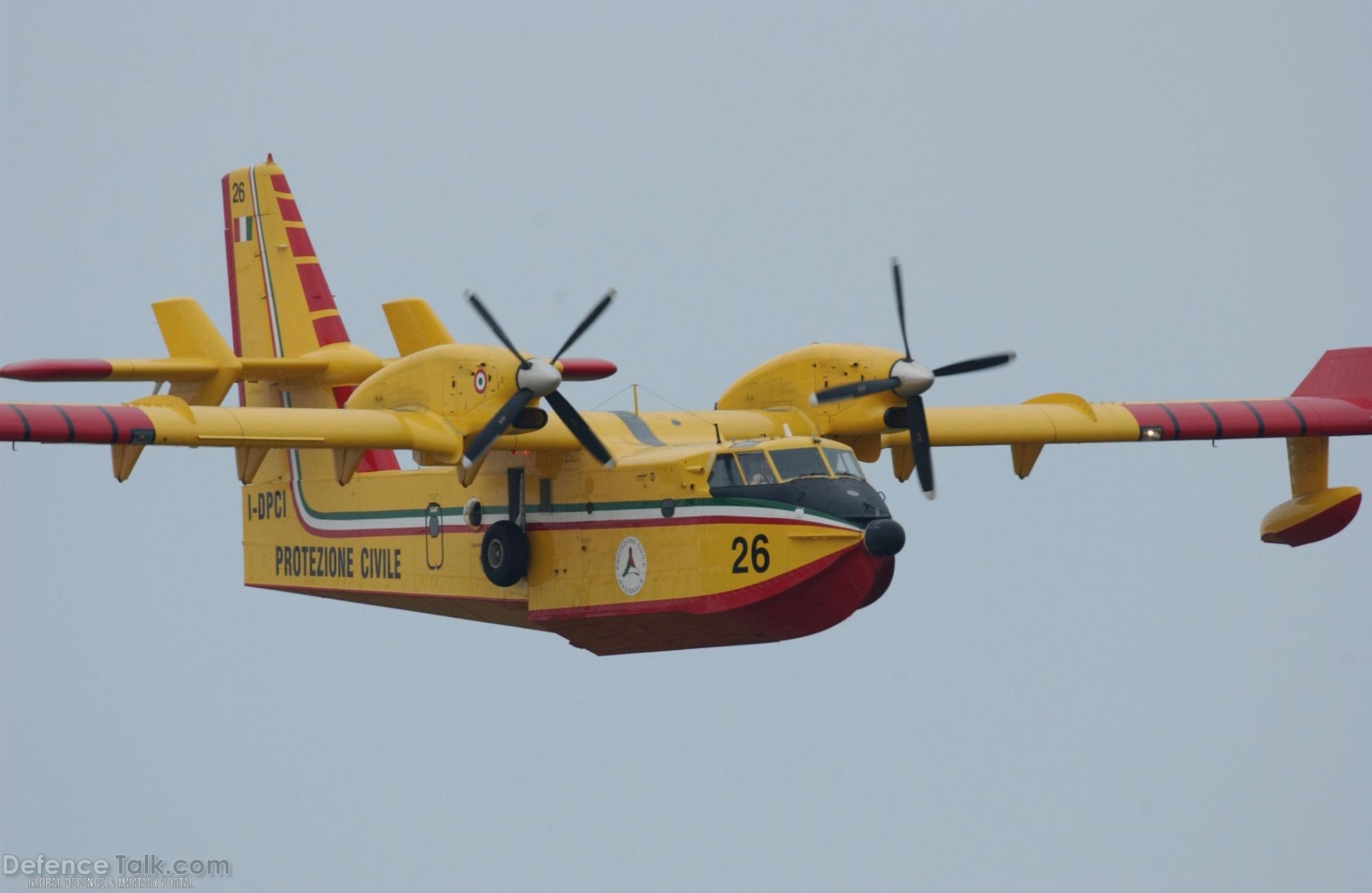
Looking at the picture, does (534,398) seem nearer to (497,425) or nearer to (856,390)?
(497,425)

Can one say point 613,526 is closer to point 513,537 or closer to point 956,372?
point 513,537

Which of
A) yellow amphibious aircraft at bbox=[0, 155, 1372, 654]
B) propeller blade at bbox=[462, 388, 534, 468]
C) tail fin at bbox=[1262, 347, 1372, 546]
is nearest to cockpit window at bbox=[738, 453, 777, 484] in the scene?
yellow amphibious aircraft at bbox=[0, 155, 1372, 654]

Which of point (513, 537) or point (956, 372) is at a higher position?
point (956, 372)

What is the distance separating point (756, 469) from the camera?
79.8ft

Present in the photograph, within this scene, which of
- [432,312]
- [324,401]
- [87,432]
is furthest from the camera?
[324,401]

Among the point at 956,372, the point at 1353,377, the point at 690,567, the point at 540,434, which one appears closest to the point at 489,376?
the point at 540,434

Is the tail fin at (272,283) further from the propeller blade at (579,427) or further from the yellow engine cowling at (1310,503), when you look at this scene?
the yellow engine cowling at (1310,503)

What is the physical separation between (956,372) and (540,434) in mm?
5012

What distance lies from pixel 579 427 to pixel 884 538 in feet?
12.9

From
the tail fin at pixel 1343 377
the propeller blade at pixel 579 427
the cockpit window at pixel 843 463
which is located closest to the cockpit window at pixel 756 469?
the cockpit window at pixel 843 463

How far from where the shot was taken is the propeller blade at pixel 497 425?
965 inches

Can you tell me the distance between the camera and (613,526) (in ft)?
83.1

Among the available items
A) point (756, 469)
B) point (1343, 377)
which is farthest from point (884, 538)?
point (1343, 377)

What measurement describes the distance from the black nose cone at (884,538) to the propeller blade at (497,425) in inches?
158
